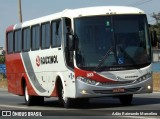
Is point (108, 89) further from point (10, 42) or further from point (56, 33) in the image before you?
point (10, 42)

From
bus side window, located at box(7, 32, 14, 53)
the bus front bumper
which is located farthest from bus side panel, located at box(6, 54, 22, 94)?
the bus front bumper

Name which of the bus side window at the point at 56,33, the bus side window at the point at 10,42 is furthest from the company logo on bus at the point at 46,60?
the bus side window at the point at 10,42

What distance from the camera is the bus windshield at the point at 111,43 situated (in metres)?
19.7

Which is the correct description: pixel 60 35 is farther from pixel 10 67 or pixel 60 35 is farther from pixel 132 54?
pixel 10 67

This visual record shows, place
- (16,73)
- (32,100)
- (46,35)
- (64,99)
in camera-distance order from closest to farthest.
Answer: (64,99)
(46,35)
(32,100)
(16,73)

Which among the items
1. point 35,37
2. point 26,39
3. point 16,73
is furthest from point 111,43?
point 16,73

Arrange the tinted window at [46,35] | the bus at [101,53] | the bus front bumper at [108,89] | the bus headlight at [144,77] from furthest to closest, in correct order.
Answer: the tinted window at [46,35] < the bus headlight at [144,77] < the bus at [101,53] < the bus front bumper at [108,89]

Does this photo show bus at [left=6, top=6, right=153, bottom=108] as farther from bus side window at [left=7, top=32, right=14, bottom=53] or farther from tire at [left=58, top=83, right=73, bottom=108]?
bus side window at [left=7, top=32, right=14, bottom=53]

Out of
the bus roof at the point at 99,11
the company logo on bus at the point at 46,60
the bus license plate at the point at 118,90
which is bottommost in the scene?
the bus license plate at the point at 118,90

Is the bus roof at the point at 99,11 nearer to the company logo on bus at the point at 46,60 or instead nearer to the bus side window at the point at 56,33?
the bus side window at the point at 56,33

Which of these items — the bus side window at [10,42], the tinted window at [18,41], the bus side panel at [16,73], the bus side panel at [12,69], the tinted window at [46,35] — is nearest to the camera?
the tinted window at [46,35]

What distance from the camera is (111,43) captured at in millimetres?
19859

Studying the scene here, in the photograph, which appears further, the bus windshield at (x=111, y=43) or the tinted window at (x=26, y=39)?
the tinted window at (x=26, y=39)

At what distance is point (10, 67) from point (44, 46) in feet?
18.7
